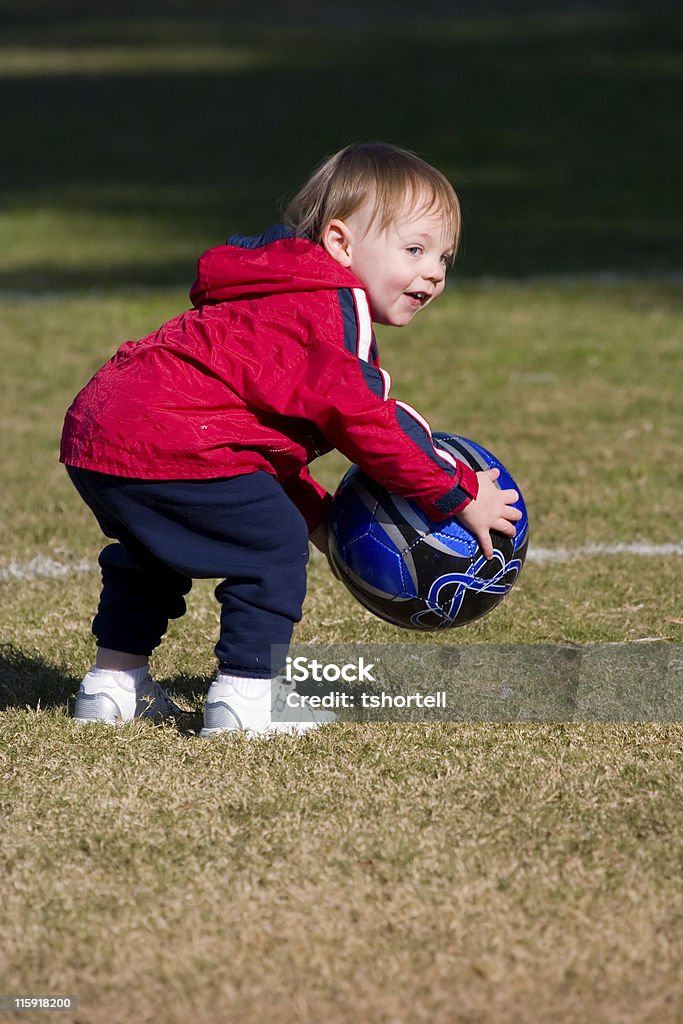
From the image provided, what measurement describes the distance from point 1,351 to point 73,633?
13.9 ft

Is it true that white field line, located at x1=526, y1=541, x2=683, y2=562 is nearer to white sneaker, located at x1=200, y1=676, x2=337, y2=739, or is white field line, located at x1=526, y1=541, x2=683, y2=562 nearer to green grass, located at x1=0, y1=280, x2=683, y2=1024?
green grass, located at x1=0, y1=280, x2=683, y2=1024

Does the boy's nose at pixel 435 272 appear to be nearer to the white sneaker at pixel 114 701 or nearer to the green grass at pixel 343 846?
the green grass at pixel 343 846

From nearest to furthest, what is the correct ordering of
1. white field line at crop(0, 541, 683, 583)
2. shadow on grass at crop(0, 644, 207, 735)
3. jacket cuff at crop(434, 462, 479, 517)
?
jacket cuff at crop(434, 462, 479, 517) < shadow on grass at crop(0, 644, 207, 735) < white field line at crop(0, 541, 683, 583)

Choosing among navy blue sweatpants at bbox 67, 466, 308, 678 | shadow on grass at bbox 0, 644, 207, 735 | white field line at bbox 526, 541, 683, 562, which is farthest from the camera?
white field line at bbox 526, 541, 683, 562

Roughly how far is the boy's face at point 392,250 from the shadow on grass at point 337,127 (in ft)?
23.4

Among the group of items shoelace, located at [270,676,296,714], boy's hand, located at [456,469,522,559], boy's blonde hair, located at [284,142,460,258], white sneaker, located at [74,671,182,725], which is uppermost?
boy's blonde hair, located at [284,142,460,258]

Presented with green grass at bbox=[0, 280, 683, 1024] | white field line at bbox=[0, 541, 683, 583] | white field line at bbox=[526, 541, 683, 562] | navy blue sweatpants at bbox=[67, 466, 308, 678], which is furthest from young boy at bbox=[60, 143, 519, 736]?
white field line at bbox=[526, 541, 683, 562]

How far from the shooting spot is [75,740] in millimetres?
3631

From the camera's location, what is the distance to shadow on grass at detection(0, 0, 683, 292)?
1228cm

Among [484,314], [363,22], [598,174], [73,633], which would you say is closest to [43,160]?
[598,174]

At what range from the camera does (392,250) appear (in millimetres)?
3594

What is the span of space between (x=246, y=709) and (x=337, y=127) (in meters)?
16.3

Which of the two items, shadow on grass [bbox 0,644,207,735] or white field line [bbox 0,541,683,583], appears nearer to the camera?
shadow on grass [bbox 0,644,207,735]

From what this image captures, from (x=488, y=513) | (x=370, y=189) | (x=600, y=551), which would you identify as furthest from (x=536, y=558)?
(x=370, y=189)
